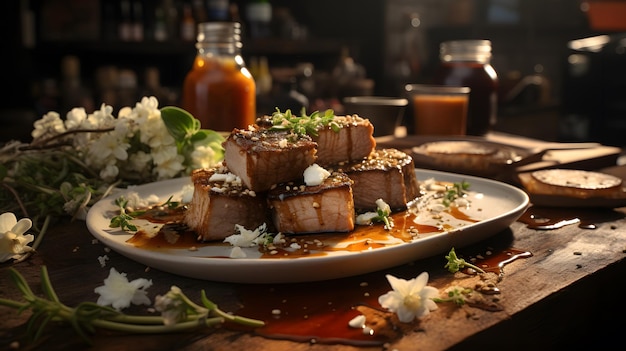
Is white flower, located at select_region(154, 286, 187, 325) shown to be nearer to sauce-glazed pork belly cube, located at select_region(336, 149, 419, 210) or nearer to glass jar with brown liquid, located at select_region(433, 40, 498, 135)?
sauce-glazed pork belly cube, located at select_region(336, 149, 419, 210)

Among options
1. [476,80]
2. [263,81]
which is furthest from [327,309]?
[263,81]

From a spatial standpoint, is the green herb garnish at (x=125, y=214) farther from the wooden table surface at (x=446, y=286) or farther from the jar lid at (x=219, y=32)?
the jar lid at (x=219, y=32)

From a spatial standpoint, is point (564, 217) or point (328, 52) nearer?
point (564, 217)

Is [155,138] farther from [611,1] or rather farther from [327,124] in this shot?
[611,1]

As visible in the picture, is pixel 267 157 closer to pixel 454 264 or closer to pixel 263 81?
pixel 454 264

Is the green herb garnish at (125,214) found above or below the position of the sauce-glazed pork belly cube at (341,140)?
below

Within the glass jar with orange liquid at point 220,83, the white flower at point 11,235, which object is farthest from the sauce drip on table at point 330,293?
the glass jar with orange liquid at point 220,83
